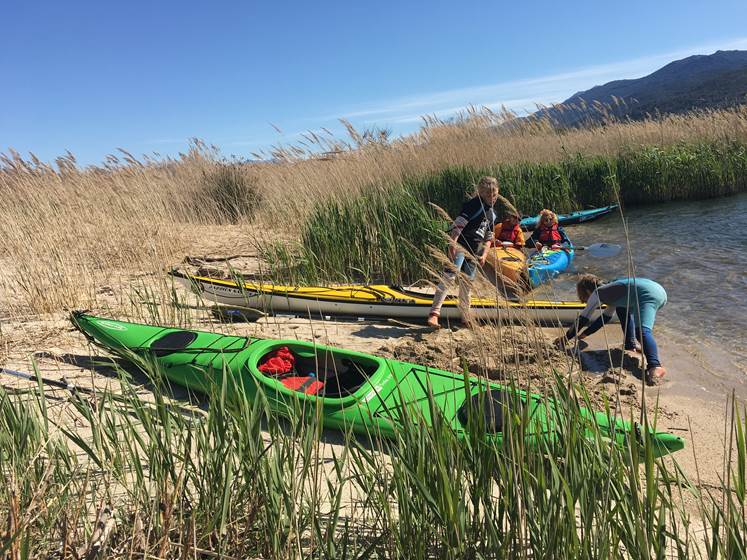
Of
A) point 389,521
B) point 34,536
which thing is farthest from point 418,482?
point 34,536

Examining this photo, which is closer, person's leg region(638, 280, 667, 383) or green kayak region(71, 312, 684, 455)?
green kayak region(71, 312, 684, 455)

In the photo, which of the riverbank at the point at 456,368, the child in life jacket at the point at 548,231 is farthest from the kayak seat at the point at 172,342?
the child in life jacket at the point at 548,231

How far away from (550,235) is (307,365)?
525 centimetres

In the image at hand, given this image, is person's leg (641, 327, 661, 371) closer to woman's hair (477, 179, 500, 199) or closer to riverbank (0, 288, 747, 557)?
riverbank (0, 288, 747, 557)

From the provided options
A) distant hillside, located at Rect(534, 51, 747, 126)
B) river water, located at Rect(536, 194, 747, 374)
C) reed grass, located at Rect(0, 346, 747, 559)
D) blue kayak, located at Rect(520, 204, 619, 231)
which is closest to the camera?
reed grass, located at Rect(0, 346, 747, 559)

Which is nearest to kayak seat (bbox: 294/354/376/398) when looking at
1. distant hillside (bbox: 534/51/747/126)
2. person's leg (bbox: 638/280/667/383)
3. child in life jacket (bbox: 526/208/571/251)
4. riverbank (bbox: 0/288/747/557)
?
riverbank (bbox: 0/288/747/557)

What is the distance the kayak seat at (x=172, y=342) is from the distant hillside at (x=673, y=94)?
967 cm

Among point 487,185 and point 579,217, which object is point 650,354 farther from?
point 579,217

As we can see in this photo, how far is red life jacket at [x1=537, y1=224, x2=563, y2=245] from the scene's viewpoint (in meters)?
7.88

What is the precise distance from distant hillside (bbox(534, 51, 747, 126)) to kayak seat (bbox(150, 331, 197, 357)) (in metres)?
9.67

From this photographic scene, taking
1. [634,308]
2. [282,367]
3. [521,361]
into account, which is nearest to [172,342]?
[282,367]

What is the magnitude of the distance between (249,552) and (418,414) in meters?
0.78

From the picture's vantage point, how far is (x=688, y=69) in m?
122

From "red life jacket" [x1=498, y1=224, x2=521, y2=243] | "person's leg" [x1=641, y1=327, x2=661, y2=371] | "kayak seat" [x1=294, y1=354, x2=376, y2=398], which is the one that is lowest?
"person's leg" [x1=641, y1=327, x2=661, y2=371]
